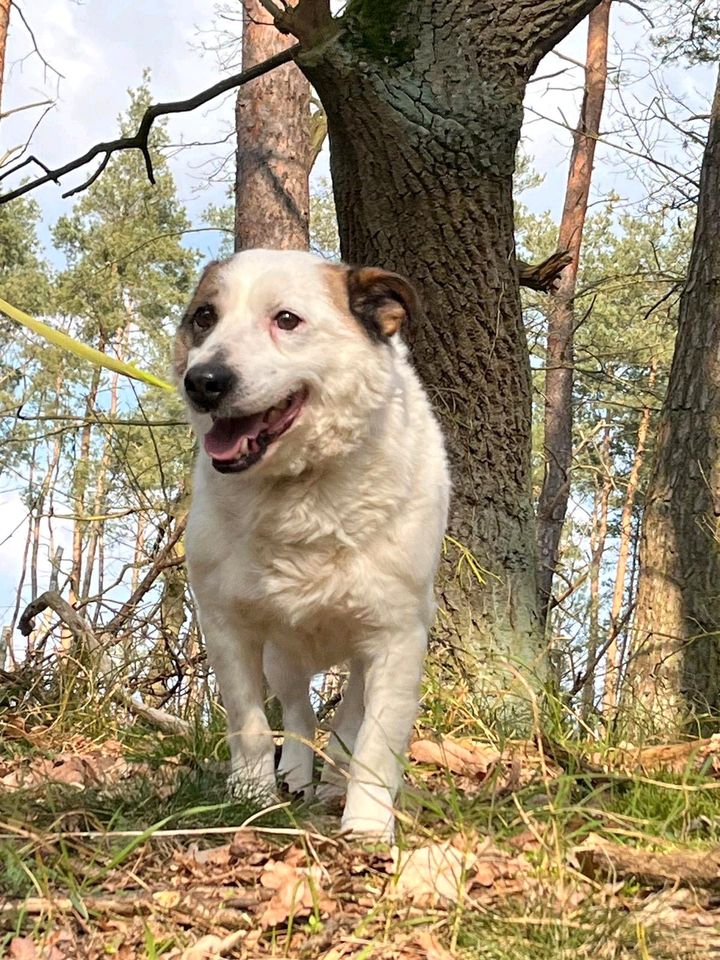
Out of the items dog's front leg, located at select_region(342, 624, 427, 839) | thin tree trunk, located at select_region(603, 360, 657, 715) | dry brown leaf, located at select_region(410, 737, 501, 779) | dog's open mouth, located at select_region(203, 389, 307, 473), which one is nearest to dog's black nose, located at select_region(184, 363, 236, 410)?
dog's open mouth, located at select_region(203, 389, 307, 473)

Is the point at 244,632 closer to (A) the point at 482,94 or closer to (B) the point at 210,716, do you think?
(B) the point at 210,716

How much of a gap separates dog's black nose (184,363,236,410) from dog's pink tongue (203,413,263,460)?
153 millimetres

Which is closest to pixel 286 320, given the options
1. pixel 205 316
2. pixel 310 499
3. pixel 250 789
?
pixel 205 316

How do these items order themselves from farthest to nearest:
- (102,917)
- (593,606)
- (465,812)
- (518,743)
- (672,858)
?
(593,606) < (518,743) < (465,812) < (672,858) < (102,917)

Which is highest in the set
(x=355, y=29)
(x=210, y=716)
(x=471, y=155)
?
(x=355, y=29)

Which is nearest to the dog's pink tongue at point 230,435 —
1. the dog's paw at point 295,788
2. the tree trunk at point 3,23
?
the dog's paw at point 295,788

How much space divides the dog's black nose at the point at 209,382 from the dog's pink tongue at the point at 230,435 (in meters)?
0.15

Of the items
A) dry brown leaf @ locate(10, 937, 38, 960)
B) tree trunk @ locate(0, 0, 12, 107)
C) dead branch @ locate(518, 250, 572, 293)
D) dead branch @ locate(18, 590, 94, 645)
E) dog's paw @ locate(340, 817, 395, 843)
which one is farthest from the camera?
tree trunk @ locate(0, 0, 12, 107)

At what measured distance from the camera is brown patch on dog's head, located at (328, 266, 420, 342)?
326 centimetres

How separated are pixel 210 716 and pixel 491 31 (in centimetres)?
342

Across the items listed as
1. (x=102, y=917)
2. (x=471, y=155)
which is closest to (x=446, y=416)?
(x=471, y=155)

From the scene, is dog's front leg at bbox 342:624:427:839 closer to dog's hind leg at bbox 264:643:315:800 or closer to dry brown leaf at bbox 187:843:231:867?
dry brown leaf at bbox 187:843:231:867

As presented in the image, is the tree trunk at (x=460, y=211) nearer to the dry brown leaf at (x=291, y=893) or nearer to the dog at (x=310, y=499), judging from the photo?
the dog at (x=310, y=499)

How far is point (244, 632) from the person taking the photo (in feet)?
10.9
